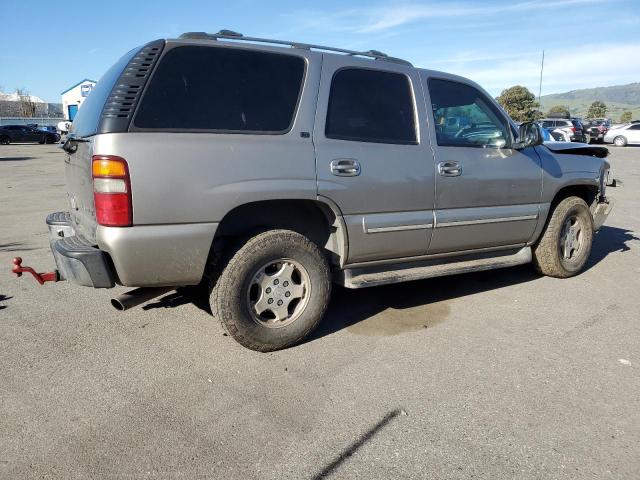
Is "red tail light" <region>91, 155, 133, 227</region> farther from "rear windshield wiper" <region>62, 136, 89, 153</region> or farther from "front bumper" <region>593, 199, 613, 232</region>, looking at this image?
"front bumper" <region>593, 199, 613, 232</region>

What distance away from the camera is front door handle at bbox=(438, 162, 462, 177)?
402 centimetres

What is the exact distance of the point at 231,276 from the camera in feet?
10.9

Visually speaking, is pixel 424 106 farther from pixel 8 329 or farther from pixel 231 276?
pixel 8 329

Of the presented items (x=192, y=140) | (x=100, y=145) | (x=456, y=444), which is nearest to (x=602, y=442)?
(x=456, y=444)

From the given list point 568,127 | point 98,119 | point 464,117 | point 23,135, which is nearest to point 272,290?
point 98,119

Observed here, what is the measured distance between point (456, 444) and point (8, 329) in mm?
3324

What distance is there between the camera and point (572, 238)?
530 centimetres

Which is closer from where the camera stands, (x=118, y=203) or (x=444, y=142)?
(x=118, y=203)

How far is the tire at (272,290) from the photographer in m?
3.34

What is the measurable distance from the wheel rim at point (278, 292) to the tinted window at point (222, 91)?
3.13 feet

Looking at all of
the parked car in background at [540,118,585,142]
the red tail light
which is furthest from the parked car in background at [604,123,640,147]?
the red tail light

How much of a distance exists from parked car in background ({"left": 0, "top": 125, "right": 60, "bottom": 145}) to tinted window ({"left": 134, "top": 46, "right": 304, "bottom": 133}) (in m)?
37.1

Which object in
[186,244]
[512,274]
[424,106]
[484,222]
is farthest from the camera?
[512,274]

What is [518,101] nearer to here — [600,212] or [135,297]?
[600,212]
